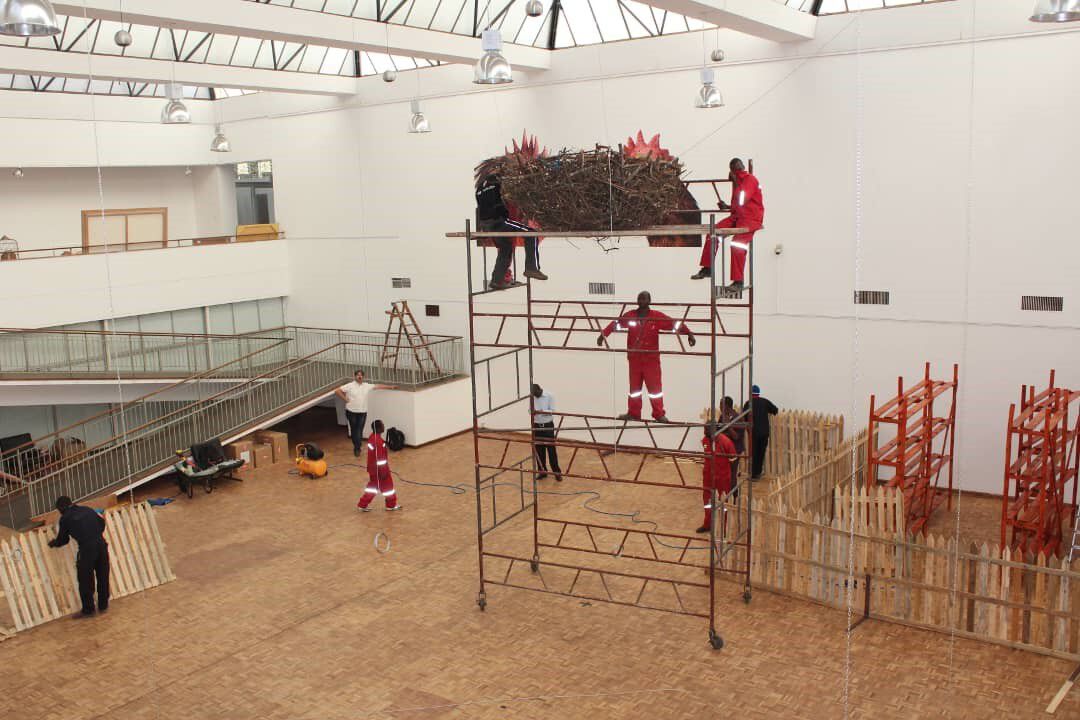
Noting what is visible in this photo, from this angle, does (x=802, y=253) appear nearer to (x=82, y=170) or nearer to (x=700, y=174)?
(x=700, y=174)

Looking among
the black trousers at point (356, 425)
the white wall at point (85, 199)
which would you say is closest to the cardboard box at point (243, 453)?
the black trousers at point (356, 425)

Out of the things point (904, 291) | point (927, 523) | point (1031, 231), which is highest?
point (1031, 231)

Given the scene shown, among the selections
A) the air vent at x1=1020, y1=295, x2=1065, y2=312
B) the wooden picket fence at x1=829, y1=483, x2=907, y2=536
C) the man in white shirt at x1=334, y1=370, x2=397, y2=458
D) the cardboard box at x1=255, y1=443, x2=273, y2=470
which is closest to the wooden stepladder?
the man in white shirt at x1=334, y1=370, x2=397, y2=458

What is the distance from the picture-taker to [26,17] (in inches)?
243

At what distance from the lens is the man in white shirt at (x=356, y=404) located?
A: 57.2 ft

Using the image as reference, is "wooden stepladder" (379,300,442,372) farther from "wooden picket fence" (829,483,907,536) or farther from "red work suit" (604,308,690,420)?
"wooden picket fence" (829,483,907,536)

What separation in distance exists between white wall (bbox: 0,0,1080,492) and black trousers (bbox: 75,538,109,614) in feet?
30.4

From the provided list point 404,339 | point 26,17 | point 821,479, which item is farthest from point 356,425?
point 26,17

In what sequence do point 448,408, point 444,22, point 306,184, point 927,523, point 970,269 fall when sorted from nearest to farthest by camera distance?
1. point 927,523
2. point 970,269
3. point 444,22
4. point 448,408
5. point 306,184

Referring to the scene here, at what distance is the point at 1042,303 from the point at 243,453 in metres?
13.0

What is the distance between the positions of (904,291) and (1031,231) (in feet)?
6.18

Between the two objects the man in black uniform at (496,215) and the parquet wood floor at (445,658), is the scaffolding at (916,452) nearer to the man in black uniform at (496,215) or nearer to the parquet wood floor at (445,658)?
the parquet wood floor at (445,658)

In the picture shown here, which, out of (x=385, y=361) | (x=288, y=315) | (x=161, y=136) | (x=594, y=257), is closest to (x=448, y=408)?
(x=385, y=361)

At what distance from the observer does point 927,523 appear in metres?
12.6
